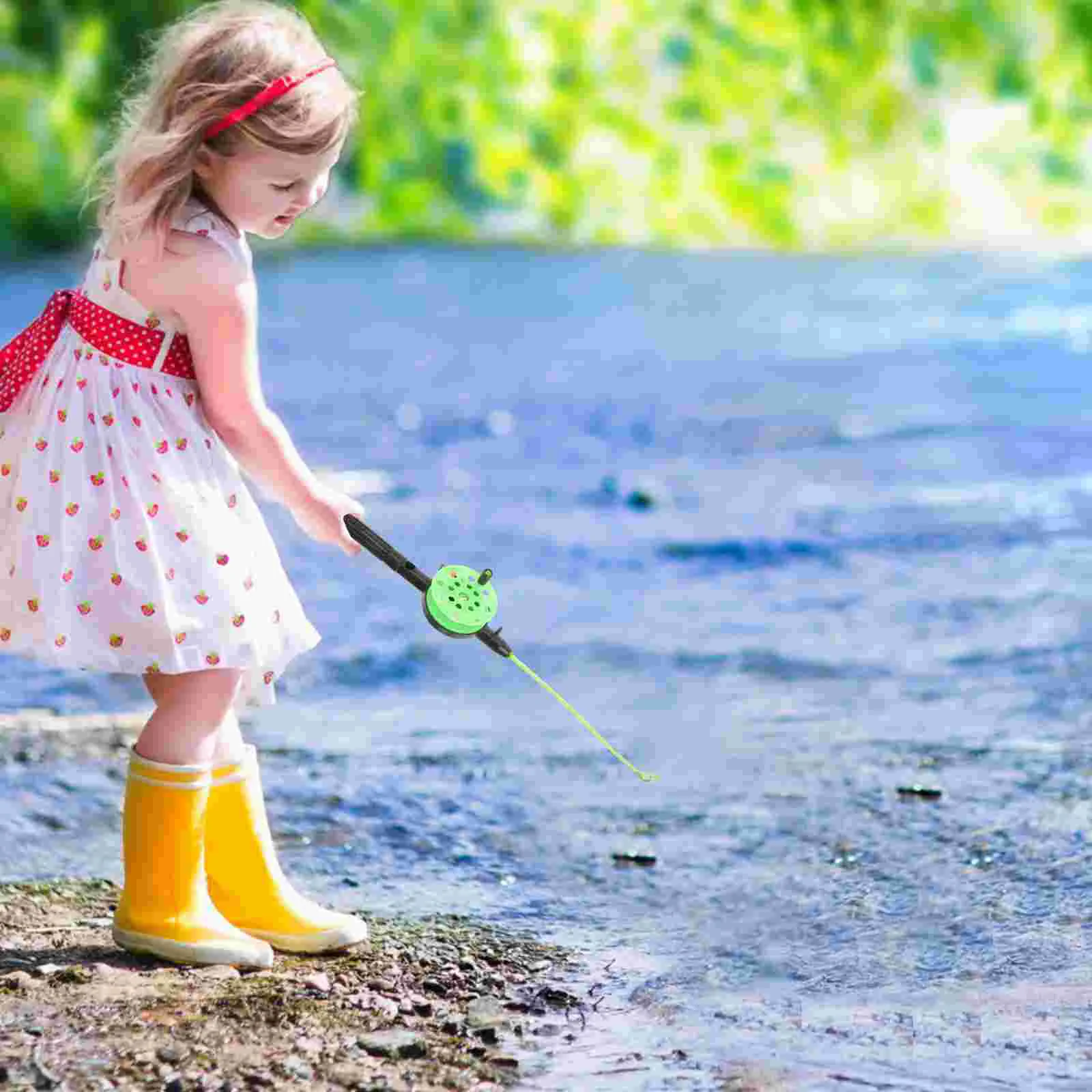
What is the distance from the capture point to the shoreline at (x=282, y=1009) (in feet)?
5.80

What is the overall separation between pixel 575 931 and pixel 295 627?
0.46 metres

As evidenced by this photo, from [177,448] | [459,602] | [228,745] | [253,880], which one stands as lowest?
[253,880]

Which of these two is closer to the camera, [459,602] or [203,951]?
[203,951]

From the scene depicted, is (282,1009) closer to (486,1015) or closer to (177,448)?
(486,1015)

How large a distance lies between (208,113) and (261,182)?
0.09m

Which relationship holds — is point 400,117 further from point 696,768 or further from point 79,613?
point 79,613

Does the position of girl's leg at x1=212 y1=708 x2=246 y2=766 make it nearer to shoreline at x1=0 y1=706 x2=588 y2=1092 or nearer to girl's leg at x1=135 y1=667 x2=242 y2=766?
girl's leg at x1=135 y1=667 x2=242 y2=766

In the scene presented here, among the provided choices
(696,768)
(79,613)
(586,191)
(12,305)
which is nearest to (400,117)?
(586,191)

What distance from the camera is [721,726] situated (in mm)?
3217

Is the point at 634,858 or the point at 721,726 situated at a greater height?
the point at 721,726

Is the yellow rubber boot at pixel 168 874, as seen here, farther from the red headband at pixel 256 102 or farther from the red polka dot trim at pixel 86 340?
the red headband at pixel 256 102

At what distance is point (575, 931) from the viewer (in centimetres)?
227

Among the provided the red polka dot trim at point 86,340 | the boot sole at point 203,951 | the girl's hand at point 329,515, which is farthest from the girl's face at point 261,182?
the boot sole at point 203,951

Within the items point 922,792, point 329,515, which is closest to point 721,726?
point 922,792
